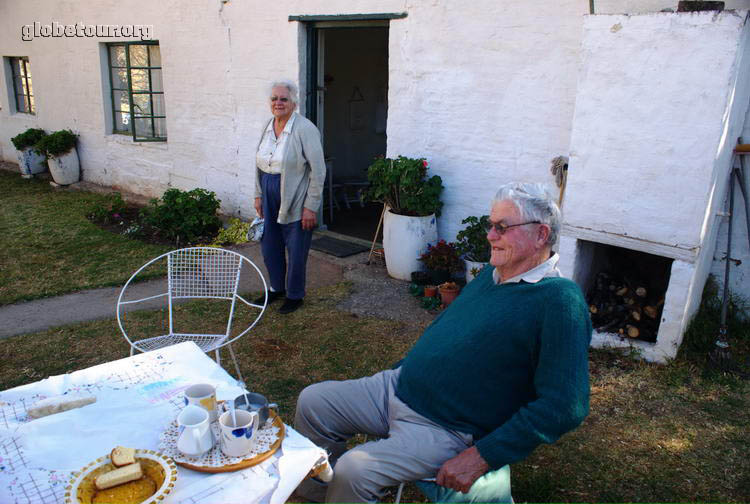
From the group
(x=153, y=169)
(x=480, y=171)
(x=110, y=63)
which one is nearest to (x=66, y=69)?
(x=110, y=63)

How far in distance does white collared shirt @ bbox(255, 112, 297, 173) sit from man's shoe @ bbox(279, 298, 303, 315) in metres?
1.11

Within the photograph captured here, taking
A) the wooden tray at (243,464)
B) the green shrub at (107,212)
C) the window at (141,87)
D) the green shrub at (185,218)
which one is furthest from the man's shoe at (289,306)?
the window at (141,87)

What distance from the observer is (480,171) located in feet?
17.6

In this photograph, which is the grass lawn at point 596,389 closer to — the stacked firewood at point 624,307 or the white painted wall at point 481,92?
the stacked firewood at point 624,307

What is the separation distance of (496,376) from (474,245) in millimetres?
3247

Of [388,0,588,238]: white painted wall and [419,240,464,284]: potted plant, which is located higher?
[388,0,588,238]: white painted wall

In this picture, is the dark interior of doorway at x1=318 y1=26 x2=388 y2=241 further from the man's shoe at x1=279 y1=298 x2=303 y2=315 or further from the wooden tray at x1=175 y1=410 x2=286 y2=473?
the wooden tray at x1=175 y1=410 x2=286 y2=473

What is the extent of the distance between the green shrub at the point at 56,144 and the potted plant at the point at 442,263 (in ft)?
24.6

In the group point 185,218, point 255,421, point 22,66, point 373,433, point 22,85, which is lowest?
point 185,218

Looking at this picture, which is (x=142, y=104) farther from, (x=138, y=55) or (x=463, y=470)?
(x=463, y=470)

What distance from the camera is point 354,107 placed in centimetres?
942

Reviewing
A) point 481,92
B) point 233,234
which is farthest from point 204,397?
point 233,234

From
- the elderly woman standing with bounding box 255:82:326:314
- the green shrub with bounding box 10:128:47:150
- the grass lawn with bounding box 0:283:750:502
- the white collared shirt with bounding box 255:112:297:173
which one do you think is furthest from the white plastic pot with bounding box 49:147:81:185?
the white collared shirt with bounding box 255:112:297:173

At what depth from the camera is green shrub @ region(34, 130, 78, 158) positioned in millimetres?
9711
